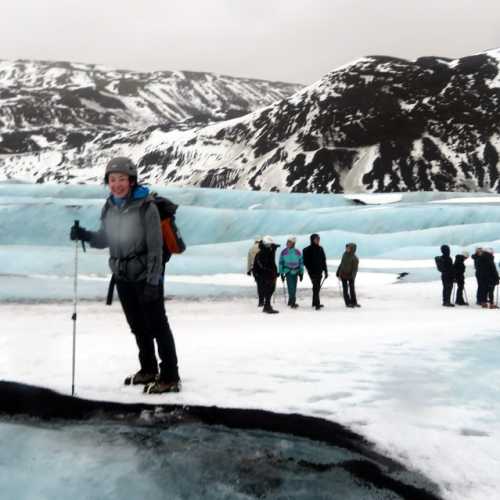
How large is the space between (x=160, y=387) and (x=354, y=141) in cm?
8050

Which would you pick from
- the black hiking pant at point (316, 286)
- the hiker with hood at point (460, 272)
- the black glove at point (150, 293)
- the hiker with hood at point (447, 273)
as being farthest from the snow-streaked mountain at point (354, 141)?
the black glove at point (150, 293)

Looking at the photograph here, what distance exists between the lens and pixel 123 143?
384 ft

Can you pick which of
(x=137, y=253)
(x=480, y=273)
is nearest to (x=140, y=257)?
(x=137, y=253)

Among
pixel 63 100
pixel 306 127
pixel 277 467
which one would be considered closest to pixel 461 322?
pixel 277 467

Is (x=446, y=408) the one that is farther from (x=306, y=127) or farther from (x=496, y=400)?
(x=306, y=127)

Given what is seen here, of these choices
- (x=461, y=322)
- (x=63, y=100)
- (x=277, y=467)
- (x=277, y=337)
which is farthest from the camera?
(x=63, y=100)

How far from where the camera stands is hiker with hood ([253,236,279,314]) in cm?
1101

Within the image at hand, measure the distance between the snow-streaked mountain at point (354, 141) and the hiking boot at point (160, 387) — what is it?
67033mm

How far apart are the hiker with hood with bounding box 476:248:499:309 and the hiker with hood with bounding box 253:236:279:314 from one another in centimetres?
513

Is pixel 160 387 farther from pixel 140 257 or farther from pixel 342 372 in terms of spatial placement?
pixel 342 372

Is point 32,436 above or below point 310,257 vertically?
below

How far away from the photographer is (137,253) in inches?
164

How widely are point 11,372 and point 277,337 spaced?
3384 millimetres

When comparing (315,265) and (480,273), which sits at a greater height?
(315,265)
